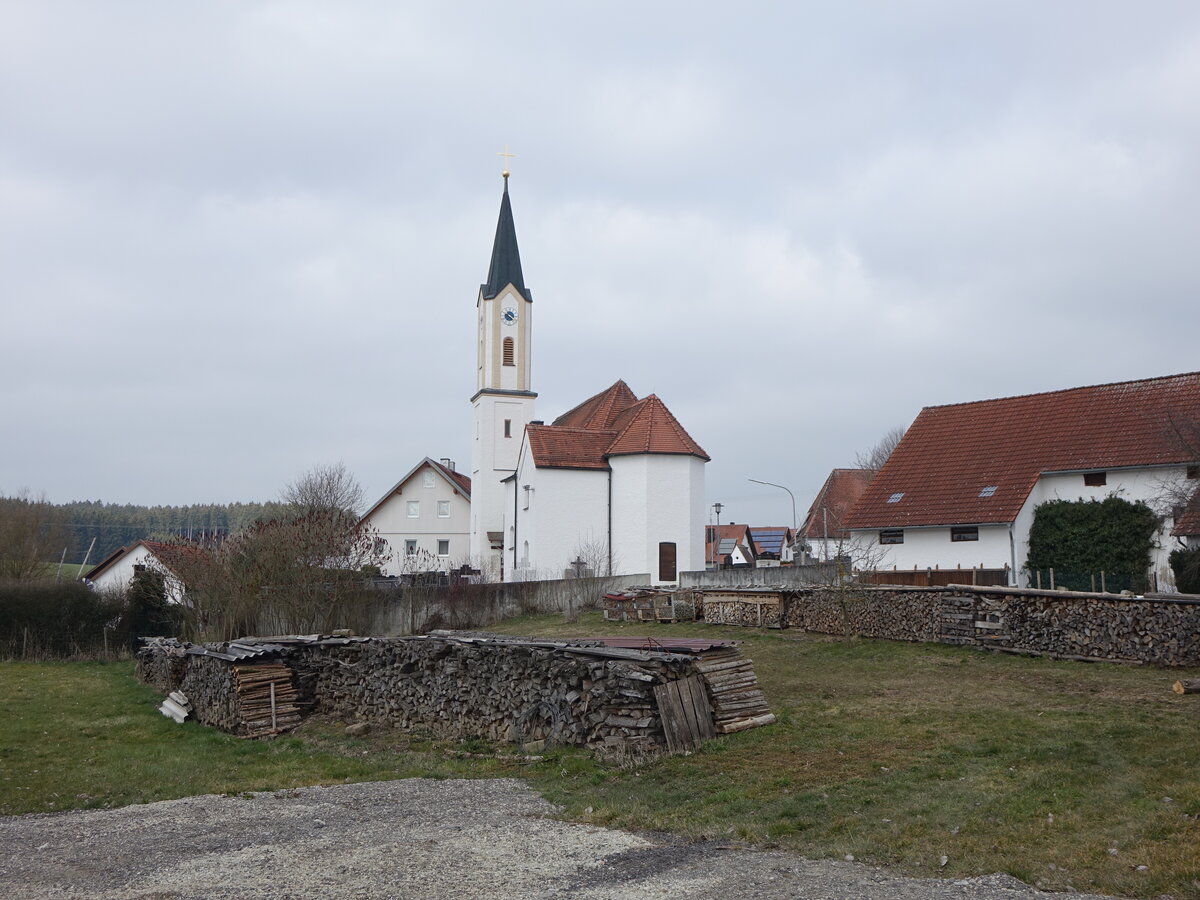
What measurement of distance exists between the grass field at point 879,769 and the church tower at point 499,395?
1376 inches

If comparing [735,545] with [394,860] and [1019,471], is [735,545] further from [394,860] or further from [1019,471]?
[394,860]

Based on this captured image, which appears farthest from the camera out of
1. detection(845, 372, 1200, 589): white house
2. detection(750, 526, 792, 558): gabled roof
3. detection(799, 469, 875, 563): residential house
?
detection(750, 526, 792, 558): gabled roof

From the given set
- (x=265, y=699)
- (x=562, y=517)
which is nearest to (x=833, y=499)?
(x=562, y=517)

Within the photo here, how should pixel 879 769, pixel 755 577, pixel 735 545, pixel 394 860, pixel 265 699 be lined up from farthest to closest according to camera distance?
pixel 735 545 → pixel 755 577 → pixel 265 699 → pixel 879 769 → pixel 394 860

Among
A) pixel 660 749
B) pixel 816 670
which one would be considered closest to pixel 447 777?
pixel 660 749

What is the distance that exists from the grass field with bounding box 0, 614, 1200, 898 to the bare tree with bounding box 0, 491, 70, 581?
87.3ft

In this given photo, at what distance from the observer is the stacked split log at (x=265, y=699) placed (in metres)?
16.8

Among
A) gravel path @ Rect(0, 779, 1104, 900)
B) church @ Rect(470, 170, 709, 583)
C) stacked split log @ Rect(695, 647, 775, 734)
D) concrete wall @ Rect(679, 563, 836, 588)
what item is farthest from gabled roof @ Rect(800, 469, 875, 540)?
gravel path @ Rect(0, 779, 1104, 900)

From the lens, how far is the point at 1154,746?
11156mm

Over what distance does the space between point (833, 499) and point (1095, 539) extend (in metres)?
39.1

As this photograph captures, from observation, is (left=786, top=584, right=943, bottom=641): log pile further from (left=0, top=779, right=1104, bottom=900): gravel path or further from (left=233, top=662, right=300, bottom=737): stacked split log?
(left=0, top=779, right=1104, bottom=900): gravel path

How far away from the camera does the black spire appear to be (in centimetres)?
5538

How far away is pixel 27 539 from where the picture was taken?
Result: 45.1m

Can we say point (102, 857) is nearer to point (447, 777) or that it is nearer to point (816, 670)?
point (447, 777)
